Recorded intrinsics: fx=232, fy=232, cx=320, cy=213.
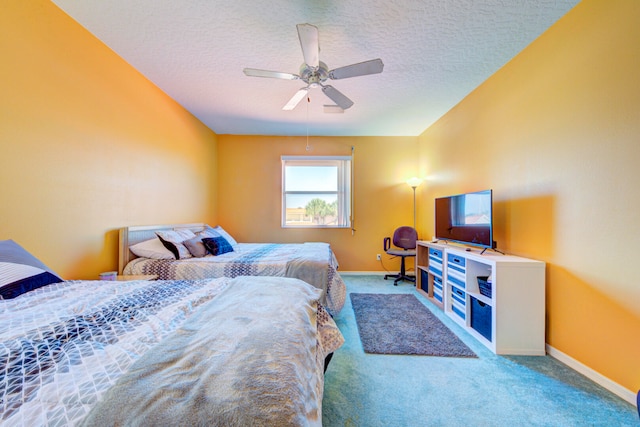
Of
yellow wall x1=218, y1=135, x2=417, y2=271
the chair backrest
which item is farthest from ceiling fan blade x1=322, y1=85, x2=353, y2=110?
the chair backrest

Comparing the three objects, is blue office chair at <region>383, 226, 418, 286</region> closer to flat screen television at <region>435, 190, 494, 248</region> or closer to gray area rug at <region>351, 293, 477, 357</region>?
flat screen television at <region>435, 190, 494, 248</region>

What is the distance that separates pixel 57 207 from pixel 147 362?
1955mm

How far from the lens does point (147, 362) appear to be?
0.67m

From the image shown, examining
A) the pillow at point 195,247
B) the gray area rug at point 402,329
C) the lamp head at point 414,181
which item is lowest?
the gray area rug at point 402,329

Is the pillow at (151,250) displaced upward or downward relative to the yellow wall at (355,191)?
downward

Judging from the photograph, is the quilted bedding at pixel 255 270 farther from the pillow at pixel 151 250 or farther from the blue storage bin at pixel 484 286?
the blue storage bin at pixel 484 286

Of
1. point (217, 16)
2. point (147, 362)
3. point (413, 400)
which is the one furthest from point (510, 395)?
point (217, 16)

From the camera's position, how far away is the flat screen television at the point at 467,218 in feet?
7.65

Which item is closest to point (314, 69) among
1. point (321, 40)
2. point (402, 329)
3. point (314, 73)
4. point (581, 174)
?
point (314, 73)

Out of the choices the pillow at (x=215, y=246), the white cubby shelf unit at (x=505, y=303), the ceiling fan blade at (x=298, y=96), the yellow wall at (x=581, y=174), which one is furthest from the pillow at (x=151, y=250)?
the yellow wall at (x=581, y=174)

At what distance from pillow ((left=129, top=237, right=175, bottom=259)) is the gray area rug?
2155mm

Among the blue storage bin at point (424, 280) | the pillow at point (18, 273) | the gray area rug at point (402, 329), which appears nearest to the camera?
the pillow at point (18, 273)

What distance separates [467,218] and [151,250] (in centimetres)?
344

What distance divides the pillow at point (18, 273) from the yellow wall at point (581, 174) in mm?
3554
